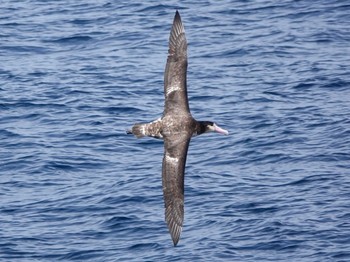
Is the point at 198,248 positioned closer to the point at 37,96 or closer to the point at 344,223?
the point at 344,223

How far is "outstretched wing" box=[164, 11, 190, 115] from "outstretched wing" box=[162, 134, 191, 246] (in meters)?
0.84

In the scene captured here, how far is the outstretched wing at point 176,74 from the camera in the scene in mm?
20969

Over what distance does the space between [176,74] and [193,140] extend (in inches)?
300

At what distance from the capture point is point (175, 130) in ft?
67.8

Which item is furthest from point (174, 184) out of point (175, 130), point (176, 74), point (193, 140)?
point (193, 140)

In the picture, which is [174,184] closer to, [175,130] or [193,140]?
[175,130]

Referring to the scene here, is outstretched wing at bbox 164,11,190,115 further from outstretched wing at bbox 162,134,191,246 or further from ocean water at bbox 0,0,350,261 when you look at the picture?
ocean water at bbox 0,0,350,261

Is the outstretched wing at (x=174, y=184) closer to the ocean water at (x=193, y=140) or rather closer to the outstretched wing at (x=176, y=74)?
the outstretched wing at (x=176, y=74)

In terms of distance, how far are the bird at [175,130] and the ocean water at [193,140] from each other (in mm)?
3435

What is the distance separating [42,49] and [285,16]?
8.53 metres

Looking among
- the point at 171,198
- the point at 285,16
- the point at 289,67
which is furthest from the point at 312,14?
the point at 171,198

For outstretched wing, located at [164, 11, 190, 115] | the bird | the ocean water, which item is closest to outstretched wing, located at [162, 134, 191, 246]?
the bird

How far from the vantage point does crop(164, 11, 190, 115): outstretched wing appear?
21.0 m

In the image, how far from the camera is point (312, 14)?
38906mm
